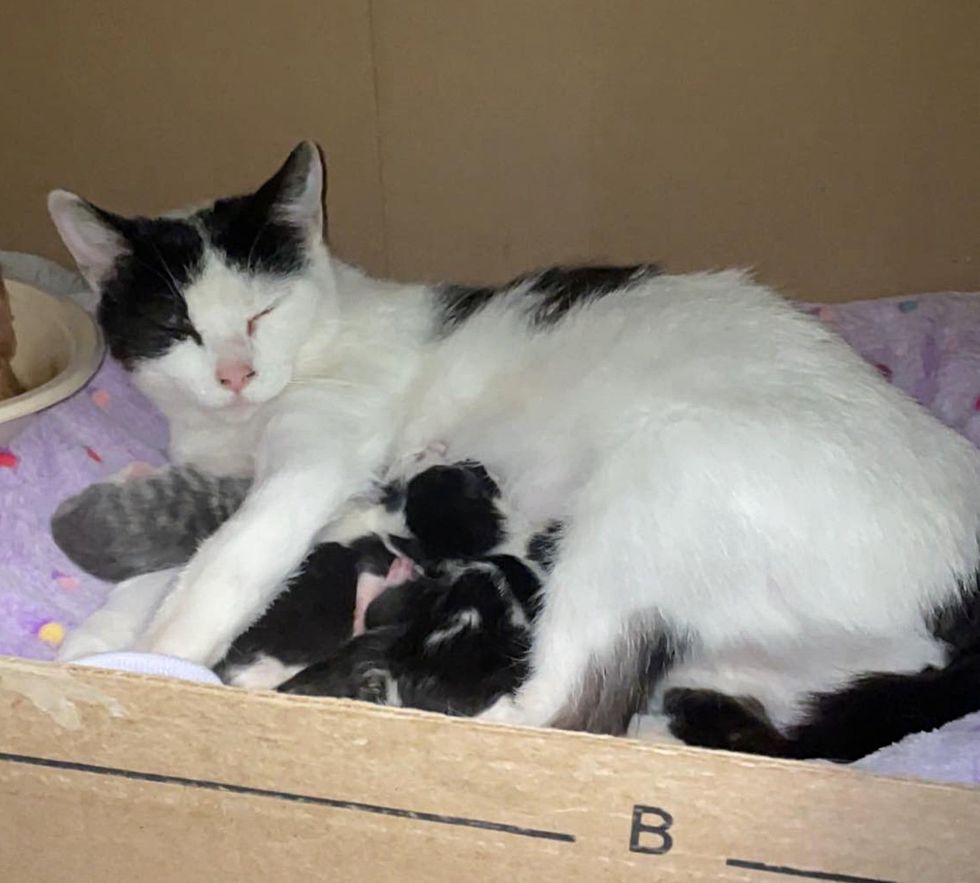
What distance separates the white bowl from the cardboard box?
2.33ft

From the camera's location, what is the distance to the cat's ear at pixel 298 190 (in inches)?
57.4

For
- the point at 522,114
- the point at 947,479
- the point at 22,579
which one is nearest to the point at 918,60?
the point at 522,114

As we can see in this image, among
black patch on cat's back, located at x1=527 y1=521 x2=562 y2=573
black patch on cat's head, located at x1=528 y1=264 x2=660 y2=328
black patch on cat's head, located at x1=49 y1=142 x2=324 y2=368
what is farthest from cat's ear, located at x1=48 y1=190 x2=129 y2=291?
Result: black patch on cat's back, located at x1=527 y1=521 x2=562 y2=573

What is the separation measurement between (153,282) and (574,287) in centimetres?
58

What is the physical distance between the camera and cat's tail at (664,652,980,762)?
1128 mm

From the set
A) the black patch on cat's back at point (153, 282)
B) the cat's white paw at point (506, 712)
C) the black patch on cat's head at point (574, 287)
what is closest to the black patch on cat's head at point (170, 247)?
the black patch on cat's back at point (153, 282)

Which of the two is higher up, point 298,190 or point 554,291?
point 298,190

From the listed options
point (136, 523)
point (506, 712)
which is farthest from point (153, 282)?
point (506, 712)

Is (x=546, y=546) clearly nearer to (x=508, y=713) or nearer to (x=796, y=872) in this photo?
(x=508, y=713)

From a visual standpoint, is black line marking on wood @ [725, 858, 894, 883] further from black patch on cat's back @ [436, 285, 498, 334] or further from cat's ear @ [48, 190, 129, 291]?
cat's ear @ [48, 190, 129, 291]

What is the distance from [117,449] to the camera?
166cm

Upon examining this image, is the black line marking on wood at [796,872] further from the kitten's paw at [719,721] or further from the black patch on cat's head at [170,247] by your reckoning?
the black patch on cat's head at [170,247]

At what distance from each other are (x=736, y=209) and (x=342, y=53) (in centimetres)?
74

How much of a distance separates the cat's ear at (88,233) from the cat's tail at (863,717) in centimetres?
99
